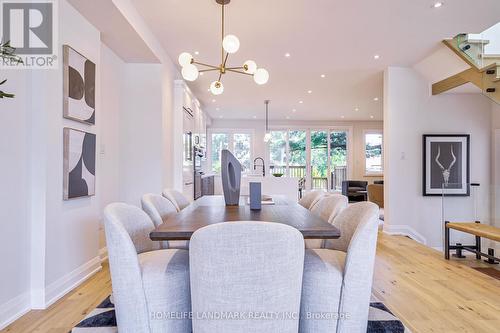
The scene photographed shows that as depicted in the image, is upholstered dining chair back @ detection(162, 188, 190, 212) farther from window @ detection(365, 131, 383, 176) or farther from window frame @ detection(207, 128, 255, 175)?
window @ detection(365, 131, 383, 176)

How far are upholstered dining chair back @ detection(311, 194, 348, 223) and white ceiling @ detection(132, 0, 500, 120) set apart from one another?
2030 mm

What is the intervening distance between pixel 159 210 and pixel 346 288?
4.72 feet

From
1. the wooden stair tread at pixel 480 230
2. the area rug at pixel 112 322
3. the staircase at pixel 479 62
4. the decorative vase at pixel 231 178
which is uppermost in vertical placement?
the staircase at pixel 479 62

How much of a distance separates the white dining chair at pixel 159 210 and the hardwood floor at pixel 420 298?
0.80 m

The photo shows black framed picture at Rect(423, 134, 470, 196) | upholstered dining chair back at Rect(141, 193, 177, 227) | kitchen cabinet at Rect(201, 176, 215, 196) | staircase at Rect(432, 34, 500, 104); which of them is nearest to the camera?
upholstered dining chair back at Rect(141, 193, 177, 227)

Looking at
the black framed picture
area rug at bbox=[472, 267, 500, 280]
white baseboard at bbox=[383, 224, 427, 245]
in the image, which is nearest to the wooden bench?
area rug at bbox=[472, 267, 500, 280]

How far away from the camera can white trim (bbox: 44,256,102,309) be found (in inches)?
95.8

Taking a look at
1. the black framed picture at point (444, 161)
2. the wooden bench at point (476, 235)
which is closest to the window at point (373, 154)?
the black framed picture at point (444, 161)

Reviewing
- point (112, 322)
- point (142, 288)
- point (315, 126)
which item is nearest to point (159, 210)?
point (112, 322)

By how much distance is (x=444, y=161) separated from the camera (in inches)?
210

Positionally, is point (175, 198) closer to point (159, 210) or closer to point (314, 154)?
point (159, 210)

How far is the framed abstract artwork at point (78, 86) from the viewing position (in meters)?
2.65

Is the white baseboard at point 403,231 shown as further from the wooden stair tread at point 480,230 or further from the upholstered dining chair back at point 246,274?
the upholstered dining chair back at point 246,274

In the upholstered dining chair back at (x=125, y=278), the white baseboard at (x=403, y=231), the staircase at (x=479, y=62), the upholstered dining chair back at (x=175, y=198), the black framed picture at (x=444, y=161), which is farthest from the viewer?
the black framed picture at (x=444, y=161)
